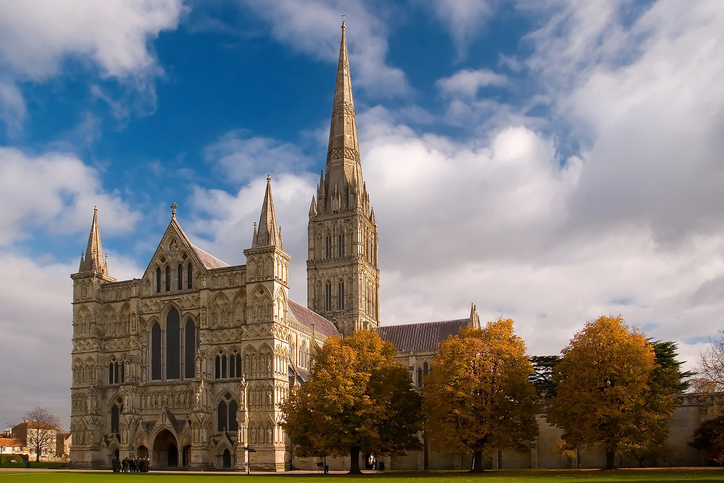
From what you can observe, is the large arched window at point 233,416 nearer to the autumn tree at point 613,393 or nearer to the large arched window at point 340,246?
the autumn tree at point 613,393

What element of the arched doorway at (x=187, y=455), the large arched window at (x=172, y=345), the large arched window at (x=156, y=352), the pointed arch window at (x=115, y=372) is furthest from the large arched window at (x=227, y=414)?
the pointed arch window at (x=115, y=372)

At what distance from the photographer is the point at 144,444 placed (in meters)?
59.8

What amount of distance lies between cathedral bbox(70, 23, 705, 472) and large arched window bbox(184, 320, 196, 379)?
0.08 meters

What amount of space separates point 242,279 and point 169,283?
6.96 metres

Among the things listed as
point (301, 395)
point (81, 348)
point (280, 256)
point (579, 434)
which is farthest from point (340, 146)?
point (579, 434)

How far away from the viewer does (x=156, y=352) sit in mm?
63281

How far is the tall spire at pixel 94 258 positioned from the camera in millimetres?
67375

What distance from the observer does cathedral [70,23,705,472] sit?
58156mm

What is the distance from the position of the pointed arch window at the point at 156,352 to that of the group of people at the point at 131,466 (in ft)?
27.3

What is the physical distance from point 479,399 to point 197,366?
24.0 metres

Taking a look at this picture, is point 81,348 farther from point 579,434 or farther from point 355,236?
point 579,434

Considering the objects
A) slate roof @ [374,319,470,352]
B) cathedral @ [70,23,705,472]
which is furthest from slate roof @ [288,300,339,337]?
slate roof @ [374,319,470,352]

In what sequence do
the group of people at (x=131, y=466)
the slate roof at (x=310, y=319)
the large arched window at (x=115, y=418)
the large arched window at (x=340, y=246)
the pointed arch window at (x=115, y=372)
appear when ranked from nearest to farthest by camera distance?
the group of people at (x=131, y=466), the large arched window at (x=115, y=418), the pointed arch window at (x=115, y=372), the slate roof at (x=310, y=319), the large arched window at (x=340, y=246)

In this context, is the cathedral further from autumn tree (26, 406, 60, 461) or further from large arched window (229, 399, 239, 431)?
autumn tree (26, 406, 60, 461)
